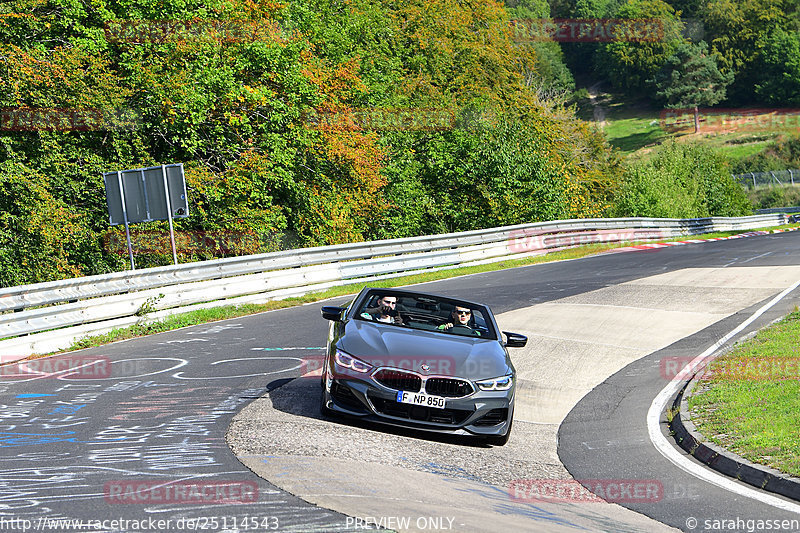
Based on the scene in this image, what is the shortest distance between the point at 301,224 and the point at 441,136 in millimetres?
13940

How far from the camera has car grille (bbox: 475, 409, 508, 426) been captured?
8070mm

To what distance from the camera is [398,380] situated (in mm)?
7984

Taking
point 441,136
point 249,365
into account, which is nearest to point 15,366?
point 249,365

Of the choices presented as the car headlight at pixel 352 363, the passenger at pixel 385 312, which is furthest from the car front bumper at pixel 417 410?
the passenger at pixel 385 312

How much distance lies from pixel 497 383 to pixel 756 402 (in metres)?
3.08

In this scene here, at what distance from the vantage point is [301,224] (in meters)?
33.3

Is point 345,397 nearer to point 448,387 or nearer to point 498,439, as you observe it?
point 448,387

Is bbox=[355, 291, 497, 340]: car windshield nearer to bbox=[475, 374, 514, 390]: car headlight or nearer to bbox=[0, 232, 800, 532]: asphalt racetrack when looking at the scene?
bbox=[475, 374, 514, 390]: car headlight

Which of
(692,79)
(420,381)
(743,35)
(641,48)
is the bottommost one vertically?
(420,381)

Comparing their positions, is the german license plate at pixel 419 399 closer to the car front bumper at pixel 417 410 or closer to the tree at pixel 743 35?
the car front bumper at pixel 417 410

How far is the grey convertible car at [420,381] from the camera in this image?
7.94m

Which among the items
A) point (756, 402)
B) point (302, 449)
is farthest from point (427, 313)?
point (756, 402)

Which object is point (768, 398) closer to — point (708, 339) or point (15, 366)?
point (708, 339)

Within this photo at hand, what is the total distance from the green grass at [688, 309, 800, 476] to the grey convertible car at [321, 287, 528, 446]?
7.02ft
